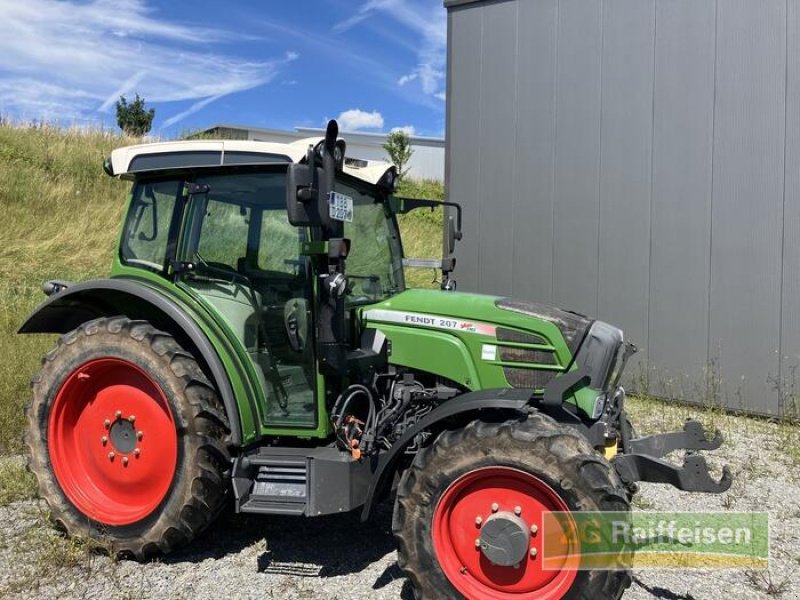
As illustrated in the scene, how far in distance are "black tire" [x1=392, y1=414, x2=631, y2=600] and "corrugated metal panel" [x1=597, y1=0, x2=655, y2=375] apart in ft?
15.8

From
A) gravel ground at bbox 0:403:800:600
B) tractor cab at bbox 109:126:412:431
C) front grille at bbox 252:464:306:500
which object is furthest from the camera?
tractor cab at bbox 109:126:412:431

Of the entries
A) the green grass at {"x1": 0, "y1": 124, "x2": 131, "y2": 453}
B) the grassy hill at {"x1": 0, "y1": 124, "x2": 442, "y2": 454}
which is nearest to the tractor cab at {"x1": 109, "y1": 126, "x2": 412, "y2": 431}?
the grassy hill at {"x1": 0, "y1": 124, "x2": 442, "y2": 454}

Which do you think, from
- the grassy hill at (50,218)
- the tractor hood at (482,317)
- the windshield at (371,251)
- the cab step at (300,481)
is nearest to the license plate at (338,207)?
the windshield at (371,251)

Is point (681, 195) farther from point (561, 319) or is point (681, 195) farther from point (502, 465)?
point (502, 465)

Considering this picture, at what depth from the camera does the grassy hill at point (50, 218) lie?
8969 mm

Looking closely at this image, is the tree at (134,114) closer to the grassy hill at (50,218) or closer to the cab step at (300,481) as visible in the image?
the grassy hill at (50,218)

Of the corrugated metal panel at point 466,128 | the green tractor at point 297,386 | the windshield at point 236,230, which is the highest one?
the corrugated metal panel at point 466,128

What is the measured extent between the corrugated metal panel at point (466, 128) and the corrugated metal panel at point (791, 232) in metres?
3.32

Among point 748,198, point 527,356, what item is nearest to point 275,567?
point 527,356

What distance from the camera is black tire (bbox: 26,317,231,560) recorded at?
3.35m

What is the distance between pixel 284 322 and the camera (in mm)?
3527

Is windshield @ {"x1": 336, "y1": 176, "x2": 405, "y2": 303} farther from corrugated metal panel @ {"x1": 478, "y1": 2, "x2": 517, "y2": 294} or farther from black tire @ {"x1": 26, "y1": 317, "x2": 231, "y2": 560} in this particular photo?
corrugated metal panel @ {"x1": 478, "y1": 2, "x2": 517, "y2": 294}

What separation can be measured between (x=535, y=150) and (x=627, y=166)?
3.60ft

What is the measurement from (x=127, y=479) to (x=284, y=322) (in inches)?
48.4
